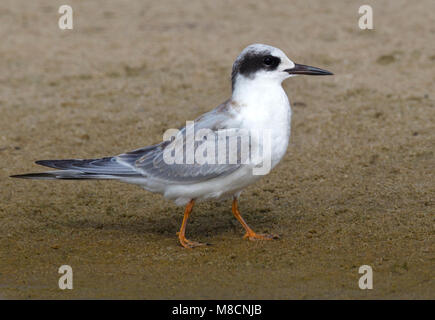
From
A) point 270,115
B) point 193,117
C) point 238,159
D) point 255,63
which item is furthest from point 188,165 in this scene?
point 193,117

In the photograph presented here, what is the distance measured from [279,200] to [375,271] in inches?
55.4

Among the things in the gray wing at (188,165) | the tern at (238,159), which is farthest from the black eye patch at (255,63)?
the gray wing at (188,165)

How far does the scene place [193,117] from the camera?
24.8 ft

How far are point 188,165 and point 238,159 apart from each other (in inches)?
15.8

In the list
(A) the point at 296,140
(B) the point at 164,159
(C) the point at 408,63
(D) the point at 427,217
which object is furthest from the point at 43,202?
Result: (C) the point at 408,63

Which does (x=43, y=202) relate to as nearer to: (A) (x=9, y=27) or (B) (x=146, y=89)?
(B) (x=146, y=89)

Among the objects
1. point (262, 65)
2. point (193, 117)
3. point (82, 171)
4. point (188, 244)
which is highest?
point (262, 65)

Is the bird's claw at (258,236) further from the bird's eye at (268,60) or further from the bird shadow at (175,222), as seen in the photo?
the bird's eye at (268,60)

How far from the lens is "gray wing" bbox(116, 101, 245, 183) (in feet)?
16.4

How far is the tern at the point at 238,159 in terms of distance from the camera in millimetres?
4938

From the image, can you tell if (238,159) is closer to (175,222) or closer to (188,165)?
(188,165)

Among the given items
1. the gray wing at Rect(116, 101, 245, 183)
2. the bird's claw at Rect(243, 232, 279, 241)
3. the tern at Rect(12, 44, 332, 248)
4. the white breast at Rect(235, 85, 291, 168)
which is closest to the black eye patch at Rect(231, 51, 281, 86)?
the tern at Rect(12, 44, 332, 248)

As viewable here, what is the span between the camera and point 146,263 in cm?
492
